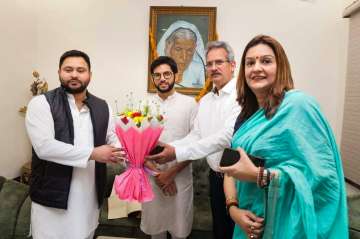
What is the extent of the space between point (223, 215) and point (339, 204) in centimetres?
100

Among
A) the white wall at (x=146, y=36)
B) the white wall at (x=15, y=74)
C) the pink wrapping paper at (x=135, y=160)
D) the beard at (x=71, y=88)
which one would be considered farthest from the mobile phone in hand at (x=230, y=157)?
the white wall at (x=15, y=74)

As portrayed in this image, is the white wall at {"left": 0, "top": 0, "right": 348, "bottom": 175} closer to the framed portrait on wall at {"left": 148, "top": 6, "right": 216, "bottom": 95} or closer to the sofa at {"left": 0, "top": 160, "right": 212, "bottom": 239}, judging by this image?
the framed portrait on wall at {"left": 148, "top": 6, "right": 216, "bottom": 95}

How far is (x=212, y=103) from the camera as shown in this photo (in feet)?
6.43

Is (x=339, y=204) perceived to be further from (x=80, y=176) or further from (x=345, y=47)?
(x=345, y=47)

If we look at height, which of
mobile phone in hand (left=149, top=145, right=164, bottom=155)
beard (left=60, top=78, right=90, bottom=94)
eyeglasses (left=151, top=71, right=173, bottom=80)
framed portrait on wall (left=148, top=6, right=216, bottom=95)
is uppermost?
framed portrait on wall (left=148, top=6, right=216, bottom=95)

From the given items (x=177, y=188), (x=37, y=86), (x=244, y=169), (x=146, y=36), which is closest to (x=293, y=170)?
(x=244, y=169)

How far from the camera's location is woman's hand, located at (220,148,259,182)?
0.93 m

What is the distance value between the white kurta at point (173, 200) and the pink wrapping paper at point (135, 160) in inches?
17.3

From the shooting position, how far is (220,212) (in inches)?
72.6

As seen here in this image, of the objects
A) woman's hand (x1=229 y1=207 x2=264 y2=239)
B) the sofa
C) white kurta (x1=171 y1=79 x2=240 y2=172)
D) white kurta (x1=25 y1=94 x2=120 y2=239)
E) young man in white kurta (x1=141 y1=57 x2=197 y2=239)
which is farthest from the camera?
the sofa

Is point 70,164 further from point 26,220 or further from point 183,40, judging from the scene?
point 183,40

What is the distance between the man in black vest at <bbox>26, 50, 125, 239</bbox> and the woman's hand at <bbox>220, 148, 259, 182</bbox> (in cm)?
74

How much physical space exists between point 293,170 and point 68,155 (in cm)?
107

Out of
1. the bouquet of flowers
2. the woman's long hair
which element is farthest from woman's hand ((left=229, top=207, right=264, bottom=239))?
the bouquet of flowers
